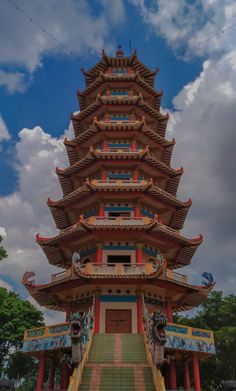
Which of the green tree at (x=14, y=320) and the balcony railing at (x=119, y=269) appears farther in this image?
the green tree at (x=14, y=320)

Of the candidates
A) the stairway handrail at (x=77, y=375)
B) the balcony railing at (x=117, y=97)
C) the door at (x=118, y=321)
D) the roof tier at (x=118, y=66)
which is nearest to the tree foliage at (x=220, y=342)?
the door at (x=118, y=321)

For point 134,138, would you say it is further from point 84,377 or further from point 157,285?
point 84,377

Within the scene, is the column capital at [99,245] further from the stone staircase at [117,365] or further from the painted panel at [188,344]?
the painted panel at [188,344]

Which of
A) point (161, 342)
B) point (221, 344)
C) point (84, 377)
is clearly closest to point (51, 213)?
point (84, 377)

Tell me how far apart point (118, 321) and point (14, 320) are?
19694 millimetres

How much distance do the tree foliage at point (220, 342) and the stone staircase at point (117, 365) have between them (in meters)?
17.0

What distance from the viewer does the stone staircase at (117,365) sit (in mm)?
12844

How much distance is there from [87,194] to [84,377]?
11.6 metres

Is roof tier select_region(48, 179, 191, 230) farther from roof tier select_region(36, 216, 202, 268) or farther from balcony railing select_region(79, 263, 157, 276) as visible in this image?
balcony railing select_region(79, 263, 157, 276)

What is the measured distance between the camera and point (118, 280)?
62.3 ft

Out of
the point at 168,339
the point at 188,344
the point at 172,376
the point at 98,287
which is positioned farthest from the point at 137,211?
the point at 172,376

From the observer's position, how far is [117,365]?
14.4 meters

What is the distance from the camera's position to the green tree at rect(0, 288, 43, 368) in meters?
34.6

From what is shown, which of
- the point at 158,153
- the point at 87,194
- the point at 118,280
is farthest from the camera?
the point at 158,153
